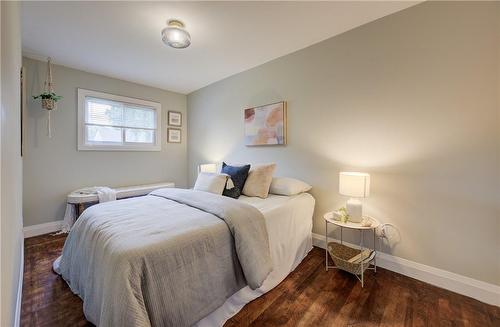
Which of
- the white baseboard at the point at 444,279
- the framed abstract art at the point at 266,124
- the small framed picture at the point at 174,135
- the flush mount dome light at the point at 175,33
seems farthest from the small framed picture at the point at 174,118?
the white baseboard at the point at 444,279

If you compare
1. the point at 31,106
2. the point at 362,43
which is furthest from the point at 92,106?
the point at 362,43

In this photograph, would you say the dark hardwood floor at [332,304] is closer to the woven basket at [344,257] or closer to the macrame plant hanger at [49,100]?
the woven basket at [344,257]

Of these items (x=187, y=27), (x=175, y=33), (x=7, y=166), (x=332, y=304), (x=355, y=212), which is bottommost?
(x=332, y=304)

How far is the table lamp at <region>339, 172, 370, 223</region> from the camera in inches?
72.3

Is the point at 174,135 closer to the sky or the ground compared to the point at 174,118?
closer to the ground

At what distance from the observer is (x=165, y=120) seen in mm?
4168

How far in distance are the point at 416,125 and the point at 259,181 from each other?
1.60 meters

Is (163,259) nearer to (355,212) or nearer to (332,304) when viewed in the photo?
(332,304)

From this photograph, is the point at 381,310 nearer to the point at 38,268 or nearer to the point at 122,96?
the point at 38,268

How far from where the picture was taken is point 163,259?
1.16 m

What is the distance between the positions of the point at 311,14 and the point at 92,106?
3450 millimetres

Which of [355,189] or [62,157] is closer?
[355,189]

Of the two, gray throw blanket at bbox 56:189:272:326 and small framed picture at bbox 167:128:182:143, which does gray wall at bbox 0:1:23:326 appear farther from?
small framed picture at bbox 167:128:182:143

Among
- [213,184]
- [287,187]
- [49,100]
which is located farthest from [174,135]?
[287,187]
